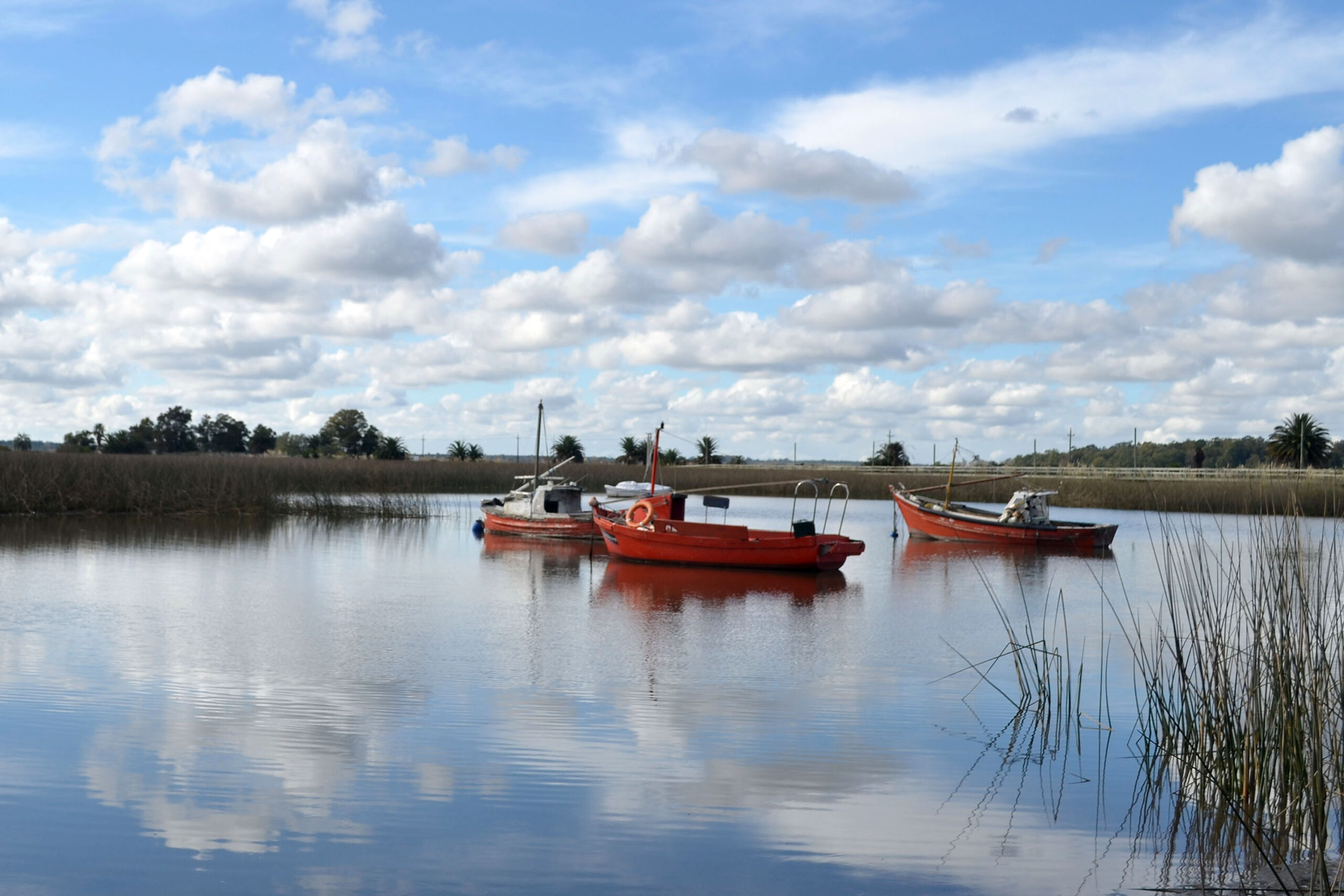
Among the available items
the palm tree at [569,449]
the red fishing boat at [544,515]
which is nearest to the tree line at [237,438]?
the palm tree at [569,449]

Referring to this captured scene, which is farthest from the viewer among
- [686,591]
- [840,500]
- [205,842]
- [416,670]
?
[840,500]

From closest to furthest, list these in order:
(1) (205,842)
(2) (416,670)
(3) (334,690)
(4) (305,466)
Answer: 1. (1) (205,842)
2. (3) (334,690)
3. (2) (416,670)
4. (4) (305,466)

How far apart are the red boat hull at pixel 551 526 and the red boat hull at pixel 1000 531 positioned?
12.3 metres

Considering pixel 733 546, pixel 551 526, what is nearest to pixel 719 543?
pixel 733 546

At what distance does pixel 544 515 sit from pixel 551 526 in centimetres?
53

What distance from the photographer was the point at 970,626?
60.9ft

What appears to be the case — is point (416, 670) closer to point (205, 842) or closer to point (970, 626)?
point (205, 842)

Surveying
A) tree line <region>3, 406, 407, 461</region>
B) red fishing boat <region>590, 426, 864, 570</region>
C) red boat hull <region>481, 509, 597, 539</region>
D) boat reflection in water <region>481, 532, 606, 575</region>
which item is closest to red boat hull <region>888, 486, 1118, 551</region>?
red fishing boat <region>590, 426, 864, 570</region>

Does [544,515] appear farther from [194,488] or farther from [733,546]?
[194,488]

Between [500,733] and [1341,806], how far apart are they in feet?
20.9

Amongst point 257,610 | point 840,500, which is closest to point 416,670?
point 257,610

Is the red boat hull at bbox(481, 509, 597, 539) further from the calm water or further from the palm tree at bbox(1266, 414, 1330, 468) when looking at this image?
the palm tree at bbox(1266, 414, 1330, 468)

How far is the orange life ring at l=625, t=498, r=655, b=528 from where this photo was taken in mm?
27625

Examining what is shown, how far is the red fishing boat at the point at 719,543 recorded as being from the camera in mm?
26688
